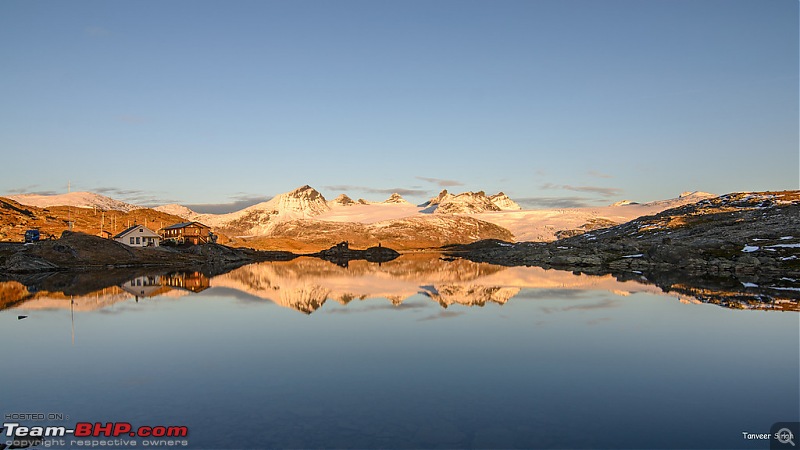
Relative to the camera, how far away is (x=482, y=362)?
2877 centimetres

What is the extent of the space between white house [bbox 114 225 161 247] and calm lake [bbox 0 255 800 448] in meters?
92.9

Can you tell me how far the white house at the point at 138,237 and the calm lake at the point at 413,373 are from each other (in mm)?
92900

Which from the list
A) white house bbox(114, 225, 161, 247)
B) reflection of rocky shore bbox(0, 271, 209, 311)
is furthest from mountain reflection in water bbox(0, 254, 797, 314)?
white house bbox(114, 225, 161, 247)

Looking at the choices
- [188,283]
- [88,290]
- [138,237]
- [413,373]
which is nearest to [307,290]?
[188,283]

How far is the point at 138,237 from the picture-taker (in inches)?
5600

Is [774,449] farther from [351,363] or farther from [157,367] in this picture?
[157,367]

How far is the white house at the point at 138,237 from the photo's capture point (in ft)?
456

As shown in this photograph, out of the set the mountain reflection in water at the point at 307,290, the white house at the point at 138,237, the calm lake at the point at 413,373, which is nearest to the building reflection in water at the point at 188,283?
the mountain reflection in water at the point at 307,290

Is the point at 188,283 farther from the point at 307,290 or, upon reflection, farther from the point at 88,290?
the point at 307,290

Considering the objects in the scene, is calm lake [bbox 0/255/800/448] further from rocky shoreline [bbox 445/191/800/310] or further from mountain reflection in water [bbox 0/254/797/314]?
rocky shoreline [bbox 445/191/800/310]

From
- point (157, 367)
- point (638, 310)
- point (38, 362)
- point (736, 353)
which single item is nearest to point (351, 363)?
point (157, 367)

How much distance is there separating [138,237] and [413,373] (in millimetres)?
135508

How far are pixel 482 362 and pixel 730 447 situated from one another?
13.3 metres

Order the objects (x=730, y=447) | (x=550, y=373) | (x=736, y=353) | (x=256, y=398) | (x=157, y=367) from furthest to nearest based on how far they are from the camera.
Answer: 1. (x=736, y=353)
2. (x=157, y=367)
3. (x=550, y=373)
4. (x=256, y=398)
5. (x=730, y=447)
